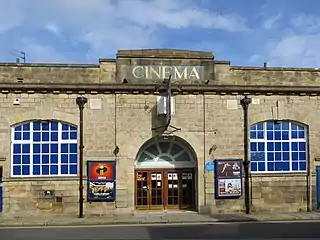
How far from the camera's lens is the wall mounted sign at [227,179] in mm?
21031

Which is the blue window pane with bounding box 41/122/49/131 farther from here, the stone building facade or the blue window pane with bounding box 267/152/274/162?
the blue window pane with bounding box 267/152/274/162

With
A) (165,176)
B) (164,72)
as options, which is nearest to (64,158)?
(165,176)

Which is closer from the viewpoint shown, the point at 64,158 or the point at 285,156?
the point at 64,158

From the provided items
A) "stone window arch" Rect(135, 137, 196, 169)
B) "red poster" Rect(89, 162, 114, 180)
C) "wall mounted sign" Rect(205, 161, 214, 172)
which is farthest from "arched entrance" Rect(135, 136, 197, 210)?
"red poster" Rect(89, 162, 114, 180)

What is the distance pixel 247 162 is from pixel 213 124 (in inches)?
89.5

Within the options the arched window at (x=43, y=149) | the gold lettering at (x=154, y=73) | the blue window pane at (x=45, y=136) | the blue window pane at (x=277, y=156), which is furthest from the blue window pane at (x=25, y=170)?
the blue window pane at (x=277, y=156)

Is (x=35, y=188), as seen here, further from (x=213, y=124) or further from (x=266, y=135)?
(x=266, y=135)

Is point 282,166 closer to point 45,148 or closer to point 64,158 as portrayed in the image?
point 64,158

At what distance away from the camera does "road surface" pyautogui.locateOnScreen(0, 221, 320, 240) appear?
46.8 ft

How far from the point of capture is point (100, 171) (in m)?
20.5

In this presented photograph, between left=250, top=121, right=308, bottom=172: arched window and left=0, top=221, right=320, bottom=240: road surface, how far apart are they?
13.8 feet

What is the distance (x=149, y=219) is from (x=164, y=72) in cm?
646

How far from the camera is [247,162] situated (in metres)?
21.2

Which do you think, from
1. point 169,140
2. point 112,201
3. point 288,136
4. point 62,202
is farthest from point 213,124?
point 62,202
